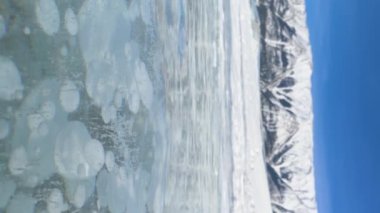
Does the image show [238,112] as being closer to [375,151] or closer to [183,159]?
[183,159]

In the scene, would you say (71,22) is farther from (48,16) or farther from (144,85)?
(144,85)

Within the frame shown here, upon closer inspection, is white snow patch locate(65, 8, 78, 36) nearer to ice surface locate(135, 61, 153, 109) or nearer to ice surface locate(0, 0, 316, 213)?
ice surface locate(0, 0, 316, 213)

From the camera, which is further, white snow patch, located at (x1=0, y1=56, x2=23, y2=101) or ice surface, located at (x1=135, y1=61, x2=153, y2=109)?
ice surface, located at (x1=135, y1=61, x2=153, y2=109)

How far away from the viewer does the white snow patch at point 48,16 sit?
0.37 metres

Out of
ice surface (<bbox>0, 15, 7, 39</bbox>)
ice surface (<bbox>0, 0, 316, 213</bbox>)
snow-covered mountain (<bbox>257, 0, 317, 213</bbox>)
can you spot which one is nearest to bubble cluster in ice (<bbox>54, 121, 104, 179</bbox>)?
ice surface (<bbox>0, 0, 316, 213</bbox>)


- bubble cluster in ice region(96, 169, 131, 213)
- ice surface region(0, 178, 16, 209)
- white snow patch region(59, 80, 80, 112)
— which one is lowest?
bubble cluster in ice region(96, 169, 131, 213)

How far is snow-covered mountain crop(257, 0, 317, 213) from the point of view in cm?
128

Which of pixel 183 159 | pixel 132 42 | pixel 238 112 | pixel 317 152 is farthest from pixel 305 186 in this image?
pixel 132 42

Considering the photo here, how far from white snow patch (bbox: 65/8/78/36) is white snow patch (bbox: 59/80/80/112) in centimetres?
5

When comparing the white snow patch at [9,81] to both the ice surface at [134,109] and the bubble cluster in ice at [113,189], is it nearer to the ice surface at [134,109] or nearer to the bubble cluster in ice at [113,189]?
the ice surface at [134,109]

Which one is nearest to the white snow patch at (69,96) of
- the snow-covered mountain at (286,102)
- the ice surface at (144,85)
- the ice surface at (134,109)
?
the ice surface at (134,109)

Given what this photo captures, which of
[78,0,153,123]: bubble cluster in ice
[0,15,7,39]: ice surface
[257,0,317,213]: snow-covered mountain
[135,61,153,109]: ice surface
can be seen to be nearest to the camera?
[0,15,7,39]: ice surface

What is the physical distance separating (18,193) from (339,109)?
0.99 m

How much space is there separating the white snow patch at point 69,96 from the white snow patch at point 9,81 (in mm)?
54
